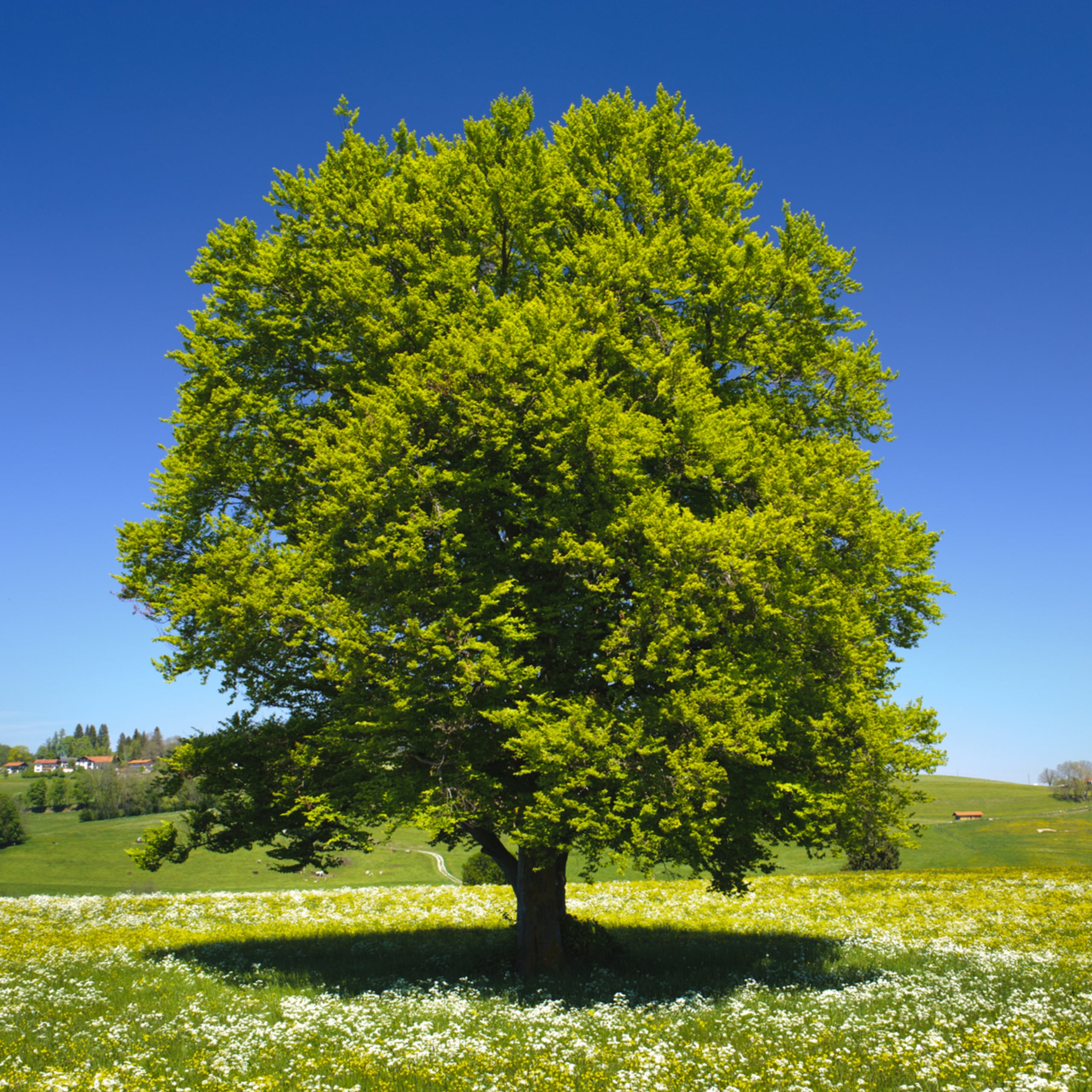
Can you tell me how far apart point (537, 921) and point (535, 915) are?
14 cm

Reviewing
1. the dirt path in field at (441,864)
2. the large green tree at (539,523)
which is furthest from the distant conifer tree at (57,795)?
the large green tree at (539,523)

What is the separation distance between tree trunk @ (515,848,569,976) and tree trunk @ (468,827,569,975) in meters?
0.01

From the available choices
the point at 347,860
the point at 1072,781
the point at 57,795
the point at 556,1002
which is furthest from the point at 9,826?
the point at 1072,781

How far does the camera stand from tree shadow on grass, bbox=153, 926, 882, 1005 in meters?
16.3

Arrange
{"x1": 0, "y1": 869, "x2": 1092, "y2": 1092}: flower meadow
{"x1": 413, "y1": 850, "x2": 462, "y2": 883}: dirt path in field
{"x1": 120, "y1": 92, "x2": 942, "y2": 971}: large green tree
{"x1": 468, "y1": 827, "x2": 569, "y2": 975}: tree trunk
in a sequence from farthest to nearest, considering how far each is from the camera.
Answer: {"x1": 413, "y1": 850, "x2": 462, "y2": 883}: dirt path in field → {"x1": 468, "y1": 827, "x2": 569, "y2": 975}: tree trunk → {"x1": 120, "y1": 92, "x2": 942, "y2": 971}: large green tree → {"x1": 0, "y1": 869, "x2": 1092, "y2": 1092}: flower meadow

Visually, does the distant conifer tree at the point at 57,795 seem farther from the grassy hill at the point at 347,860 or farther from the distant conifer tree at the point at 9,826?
the distant conifer tree at the point at 9,826

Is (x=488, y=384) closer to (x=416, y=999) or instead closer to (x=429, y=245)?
(x=429, y=245)

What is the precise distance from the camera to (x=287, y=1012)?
1342 cm

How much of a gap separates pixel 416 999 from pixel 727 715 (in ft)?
26.0

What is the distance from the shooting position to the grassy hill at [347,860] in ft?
172

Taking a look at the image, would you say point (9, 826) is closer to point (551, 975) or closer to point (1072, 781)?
point (551, 975)

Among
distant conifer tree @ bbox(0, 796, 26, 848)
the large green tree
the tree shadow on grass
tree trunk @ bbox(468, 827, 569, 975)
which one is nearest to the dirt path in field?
the tree shadow on grass

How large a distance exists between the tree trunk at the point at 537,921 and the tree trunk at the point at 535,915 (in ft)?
0.03

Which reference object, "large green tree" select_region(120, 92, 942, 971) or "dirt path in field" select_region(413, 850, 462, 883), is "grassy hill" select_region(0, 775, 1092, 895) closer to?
"dirt path in field" select_region(413, 850, 462, 883)
